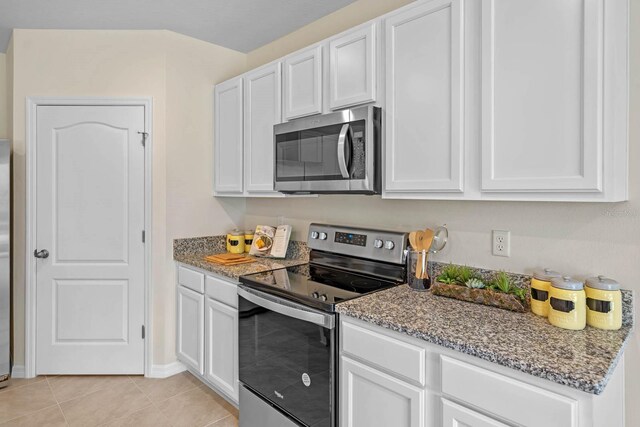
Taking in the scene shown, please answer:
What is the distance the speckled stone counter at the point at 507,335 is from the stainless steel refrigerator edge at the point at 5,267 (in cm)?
251

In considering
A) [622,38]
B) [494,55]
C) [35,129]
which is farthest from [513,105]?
[35,129]

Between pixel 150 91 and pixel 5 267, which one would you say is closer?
pixel 5 267

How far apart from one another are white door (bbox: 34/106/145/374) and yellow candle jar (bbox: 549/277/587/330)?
2600mm

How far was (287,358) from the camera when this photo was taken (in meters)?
1.80

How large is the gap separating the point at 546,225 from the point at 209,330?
199cm

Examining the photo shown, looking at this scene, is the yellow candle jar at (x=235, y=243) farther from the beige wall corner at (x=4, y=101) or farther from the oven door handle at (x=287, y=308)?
the beige wall corner at (x=4, y=101)

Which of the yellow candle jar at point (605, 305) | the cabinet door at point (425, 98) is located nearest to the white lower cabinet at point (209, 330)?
the cabinet door at point (425, 98)

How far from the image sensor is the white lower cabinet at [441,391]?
1026 mm

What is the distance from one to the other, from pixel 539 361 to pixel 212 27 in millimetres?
2774

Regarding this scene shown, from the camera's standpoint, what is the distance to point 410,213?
206cm

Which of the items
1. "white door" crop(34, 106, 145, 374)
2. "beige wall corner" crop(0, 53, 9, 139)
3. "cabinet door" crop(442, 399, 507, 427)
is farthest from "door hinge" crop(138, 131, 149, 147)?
"cabinet door" crop(442, 399, 507, 427)

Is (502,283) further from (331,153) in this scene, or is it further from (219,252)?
(219,252)

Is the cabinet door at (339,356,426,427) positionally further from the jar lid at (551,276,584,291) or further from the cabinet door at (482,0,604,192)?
the cabinet door at (482,0,604,192)

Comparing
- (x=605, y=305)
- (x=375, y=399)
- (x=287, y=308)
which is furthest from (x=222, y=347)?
(x=605, y=305)
